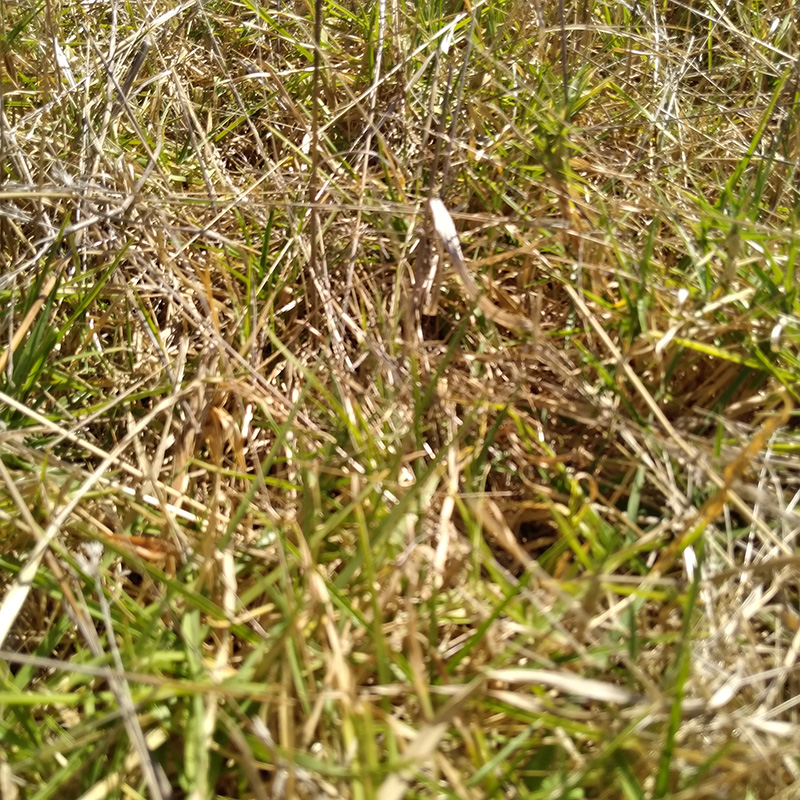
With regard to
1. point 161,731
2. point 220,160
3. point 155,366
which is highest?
point 220,160

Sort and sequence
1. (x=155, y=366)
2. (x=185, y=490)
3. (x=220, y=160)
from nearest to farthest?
1. (x=185, y=490)
2. (x=155, y=366)
3. (x=220, y=160)

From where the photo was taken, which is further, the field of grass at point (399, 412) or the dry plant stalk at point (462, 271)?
the dry plant stalk at point (462, 271)

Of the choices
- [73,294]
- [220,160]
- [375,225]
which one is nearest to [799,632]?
[375,225]

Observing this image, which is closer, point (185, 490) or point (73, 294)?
point (185, 490)

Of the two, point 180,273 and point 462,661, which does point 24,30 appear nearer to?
point 180,273

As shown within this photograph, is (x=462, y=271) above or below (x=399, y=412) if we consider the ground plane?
above

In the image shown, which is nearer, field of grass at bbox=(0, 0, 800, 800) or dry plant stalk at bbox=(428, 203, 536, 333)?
field of grass at bbox=(0, 0, 800, 800)

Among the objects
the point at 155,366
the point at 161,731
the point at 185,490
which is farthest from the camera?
the point at 155,366

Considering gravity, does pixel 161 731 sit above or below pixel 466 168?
below
